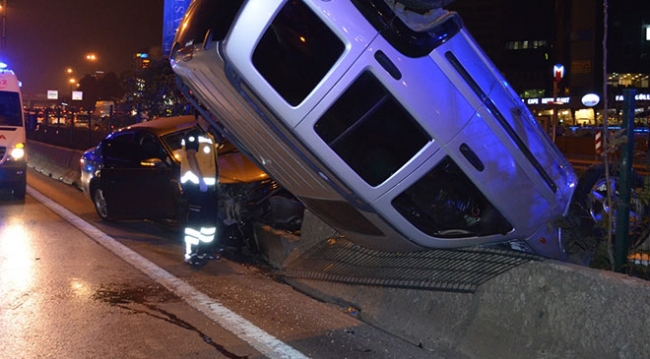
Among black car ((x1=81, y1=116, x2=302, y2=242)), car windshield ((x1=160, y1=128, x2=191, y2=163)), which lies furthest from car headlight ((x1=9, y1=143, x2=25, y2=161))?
car windshield ((x1=160, y1=128, x2=191, y2=163))

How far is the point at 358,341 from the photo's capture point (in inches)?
207

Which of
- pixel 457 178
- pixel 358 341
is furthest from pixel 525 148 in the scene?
pixel 358 341

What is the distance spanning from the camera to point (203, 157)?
7.78 metres

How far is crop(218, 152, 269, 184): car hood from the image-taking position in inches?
357

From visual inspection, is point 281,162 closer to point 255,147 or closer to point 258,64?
point 255,147

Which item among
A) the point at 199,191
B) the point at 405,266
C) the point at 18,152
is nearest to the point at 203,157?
the point at 199,191

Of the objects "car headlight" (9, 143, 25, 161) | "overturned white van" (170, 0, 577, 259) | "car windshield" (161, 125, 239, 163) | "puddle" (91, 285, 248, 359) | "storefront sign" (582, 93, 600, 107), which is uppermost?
"overturned white van" (170, 0, 577, 259)

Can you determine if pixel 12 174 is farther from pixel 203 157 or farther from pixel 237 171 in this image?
pixel 203 157

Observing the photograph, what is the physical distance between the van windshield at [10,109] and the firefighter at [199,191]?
7.04m

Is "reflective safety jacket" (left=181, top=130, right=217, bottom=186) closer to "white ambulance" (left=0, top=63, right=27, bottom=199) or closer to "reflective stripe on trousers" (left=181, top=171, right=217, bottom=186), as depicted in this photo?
"reflective stripe on trousers" (left=181, top=171, right=217, bottom=186)

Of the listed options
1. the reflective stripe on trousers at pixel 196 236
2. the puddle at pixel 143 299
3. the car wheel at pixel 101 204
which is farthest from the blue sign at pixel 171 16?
the puddle at pixel 143 299

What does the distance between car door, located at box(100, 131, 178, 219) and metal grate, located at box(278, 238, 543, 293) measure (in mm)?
3182

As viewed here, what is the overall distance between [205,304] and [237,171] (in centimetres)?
337

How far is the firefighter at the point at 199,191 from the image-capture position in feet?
25.7
